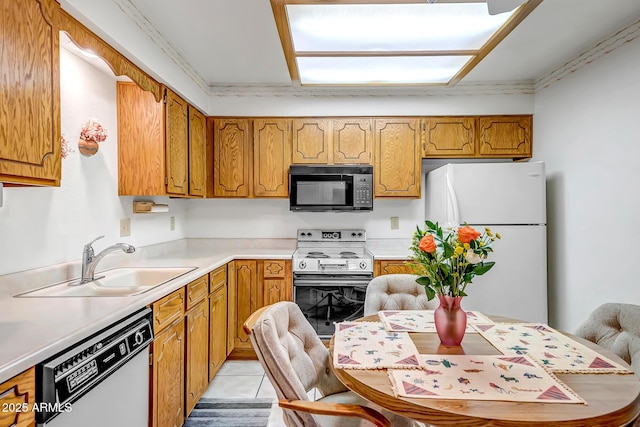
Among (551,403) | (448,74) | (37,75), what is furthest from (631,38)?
(37,75)

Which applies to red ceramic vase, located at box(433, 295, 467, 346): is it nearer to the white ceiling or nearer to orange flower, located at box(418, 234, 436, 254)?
orange flower, located at box(418, 234, 436, 254)

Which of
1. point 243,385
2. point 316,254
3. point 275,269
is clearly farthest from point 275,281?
point 243,385

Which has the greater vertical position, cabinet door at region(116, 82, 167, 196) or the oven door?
cabinet door at region(116, 82, 167, 196)

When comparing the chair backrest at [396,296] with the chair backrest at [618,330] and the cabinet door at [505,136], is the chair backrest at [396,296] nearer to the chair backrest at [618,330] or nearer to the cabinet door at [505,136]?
the chair backrest at [618,330]

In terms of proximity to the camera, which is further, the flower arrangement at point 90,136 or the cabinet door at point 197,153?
the cabinet door at point 197,153

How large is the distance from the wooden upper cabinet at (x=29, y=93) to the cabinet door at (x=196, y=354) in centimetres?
112

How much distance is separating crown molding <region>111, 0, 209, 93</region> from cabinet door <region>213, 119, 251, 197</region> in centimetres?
40

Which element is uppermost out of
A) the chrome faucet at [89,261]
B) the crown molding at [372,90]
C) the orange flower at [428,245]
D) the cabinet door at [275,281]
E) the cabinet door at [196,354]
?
the crown molding at [372,90]

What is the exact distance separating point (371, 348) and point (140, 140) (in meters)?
2.04

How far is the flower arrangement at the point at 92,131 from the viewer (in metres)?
1.97

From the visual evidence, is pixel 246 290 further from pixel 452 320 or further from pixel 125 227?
pixel 452 320

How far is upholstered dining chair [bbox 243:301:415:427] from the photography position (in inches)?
44.3

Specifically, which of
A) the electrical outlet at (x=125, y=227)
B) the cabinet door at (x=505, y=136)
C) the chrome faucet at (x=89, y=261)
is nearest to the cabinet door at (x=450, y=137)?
the cabinet door at (x=505, y=136)

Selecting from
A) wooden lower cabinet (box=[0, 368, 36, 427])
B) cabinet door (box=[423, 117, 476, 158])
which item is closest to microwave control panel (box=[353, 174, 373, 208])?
cabinet door (box=[423, 117, 476, 158])
